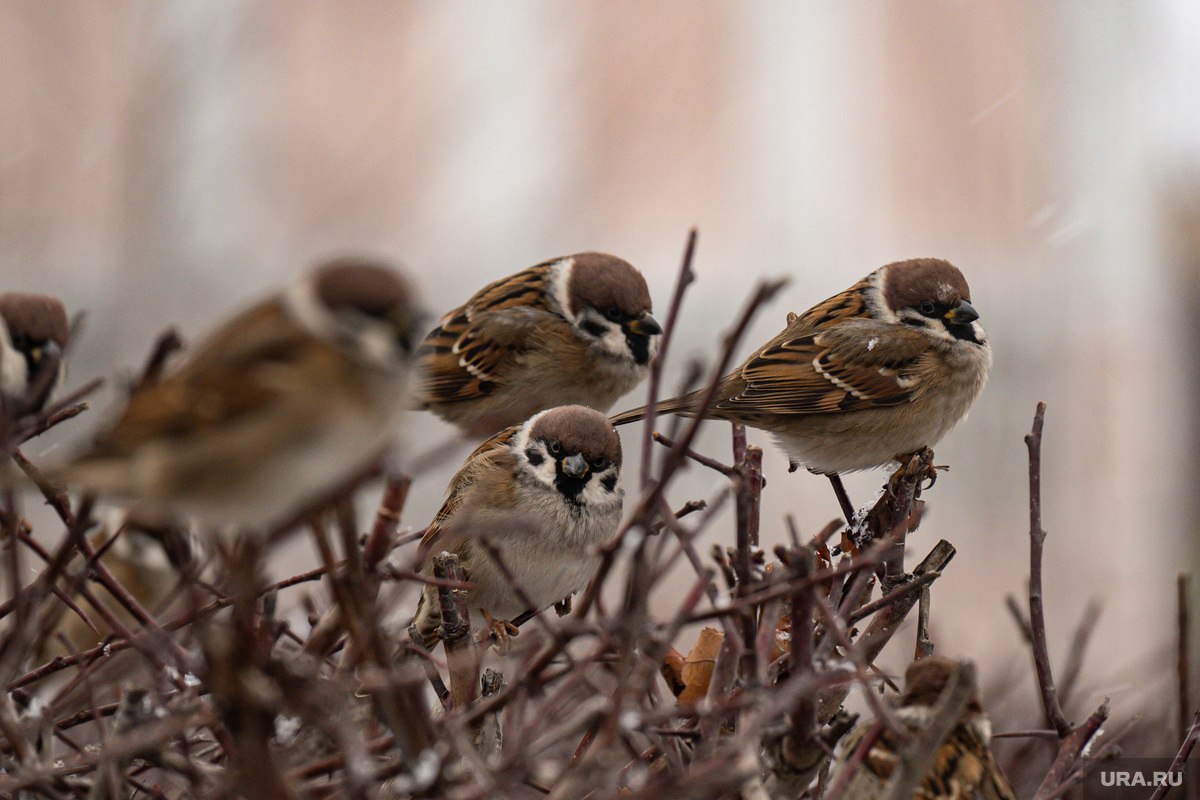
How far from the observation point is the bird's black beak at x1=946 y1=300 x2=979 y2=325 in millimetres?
2686

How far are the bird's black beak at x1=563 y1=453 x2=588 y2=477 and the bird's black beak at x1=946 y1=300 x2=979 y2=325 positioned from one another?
85 cm

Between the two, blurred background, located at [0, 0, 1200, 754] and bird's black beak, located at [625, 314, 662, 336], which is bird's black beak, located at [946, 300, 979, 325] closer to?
bird's black beak, located at [625, 314, 662, 336]

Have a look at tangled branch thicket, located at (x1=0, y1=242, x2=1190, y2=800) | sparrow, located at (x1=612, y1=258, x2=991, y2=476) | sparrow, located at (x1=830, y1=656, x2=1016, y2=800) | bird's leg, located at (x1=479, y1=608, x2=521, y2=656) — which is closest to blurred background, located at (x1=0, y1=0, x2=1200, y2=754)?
sparrow, located at (x1=612, y1=258, x2=991, y2=476)

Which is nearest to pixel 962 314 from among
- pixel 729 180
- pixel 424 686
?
pixel 424 686

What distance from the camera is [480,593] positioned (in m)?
2.45

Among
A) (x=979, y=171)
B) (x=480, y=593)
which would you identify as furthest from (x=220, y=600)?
(x=979, y=171)

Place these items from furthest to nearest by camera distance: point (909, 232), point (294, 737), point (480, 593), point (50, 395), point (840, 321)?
point (909, 232)
point (840, 321)
point (480, 593)
point (50, 395)
point (294, 737)

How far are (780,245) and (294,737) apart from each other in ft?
18.6

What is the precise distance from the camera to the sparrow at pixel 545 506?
2479mm

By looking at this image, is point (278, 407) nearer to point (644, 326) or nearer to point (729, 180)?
point (644, 326)

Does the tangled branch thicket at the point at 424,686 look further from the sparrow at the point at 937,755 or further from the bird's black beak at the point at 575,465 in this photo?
the bird's black beak at the point at 575,465

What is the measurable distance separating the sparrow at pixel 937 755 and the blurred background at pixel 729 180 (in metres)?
4.47

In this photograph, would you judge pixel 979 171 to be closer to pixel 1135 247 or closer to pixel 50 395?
pixel 1135 247

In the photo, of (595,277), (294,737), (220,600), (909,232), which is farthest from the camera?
(909,232)
